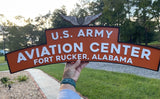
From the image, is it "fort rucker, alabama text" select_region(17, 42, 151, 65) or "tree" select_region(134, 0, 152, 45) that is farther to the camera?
"tree" select_region(134, 0, 152, 45)

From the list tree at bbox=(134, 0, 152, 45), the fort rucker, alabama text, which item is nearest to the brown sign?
the fort rucker, alabama text

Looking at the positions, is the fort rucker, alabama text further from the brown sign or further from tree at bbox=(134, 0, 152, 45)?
tree at bbox=(134, 0, 152, 45)

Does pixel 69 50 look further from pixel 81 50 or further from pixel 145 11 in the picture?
pixel 145 11

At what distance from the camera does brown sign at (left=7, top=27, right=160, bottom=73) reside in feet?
10.2

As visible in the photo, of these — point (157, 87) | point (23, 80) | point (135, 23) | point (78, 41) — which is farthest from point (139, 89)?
point (135, 23)

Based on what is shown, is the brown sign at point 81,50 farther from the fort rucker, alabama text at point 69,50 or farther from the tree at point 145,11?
the tree at point 145,11

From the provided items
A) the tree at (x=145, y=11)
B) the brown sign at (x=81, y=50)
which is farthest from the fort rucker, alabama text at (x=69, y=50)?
the tree at (x=145, y=11)

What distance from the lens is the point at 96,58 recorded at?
327 cm

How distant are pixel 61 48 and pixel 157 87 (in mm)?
7756

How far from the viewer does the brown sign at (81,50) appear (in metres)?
3.11

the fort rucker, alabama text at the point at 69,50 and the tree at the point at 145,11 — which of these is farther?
the tree at the point at 145,11

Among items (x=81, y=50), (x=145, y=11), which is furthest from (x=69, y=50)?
(x=145, y=11)

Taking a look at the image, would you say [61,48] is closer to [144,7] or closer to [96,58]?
[96,58]

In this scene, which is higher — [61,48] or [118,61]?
[61,48]
